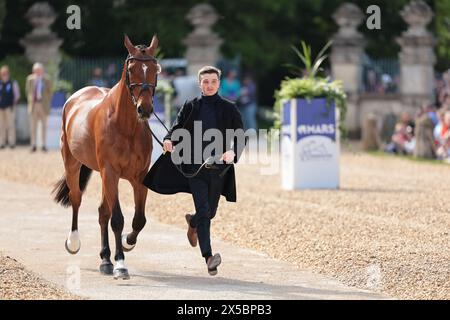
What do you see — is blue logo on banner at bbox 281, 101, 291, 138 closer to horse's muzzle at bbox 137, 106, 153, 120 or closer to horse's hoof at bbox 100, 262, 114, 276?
horse's hoof at bbox 100, 262, 114, 276

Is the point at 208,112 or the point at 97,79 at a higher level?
the point at 97,79

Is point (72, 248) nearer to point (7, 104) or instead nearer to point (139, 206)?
point (139, 206)

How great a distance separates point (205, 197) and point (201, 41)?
22.6 meters

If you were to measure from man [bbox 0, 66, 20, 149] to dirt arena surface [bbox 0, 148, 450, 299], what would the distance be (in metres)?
4.33

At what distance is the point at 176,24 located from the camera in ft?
115

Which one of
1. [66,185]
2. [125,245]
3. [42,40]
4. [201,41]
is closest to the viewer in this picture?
[125,245]

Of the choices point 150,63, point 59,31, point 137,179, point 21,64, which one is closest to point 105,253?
point 137,179

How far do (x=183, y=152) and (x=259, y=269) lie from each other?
1234mm

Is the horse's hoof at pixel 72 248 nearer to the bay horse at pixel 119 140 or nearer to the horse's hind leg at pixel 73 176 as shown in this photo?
the bay horse at pixel 119 140

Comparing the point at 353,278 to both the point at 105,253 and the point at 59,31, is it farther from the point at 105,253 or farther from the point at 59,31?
Result: the point at 59,31

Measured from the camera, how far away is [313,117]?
1881 centimetres

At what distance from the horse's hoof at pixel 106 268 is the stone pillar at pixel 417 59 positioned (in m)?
21.7

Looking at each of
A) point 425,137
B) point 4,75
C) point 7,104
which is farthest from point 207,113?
point 7,104

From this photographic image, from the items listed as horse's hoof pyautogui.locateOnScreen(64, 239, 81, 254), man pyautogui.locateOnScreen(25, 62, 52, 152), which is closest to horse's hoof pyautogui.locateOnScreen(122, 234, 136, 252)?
horse's hoof pyautogui.locateOnScreen(64, 239, 81, 254)
